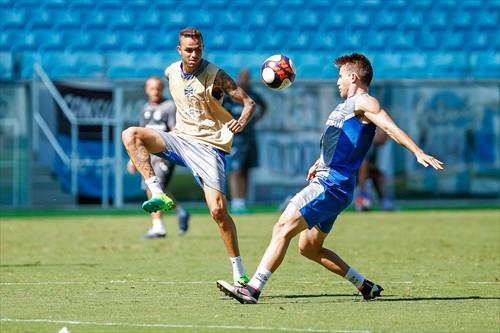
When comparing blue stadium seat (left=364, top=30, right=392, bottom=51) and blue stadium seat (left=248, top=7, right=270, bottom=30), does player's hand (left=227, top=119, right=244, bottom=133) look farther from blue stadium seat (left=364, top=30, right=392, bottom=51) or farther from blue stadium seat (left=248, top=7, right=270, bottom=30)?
blue stadium seat (left=364, top=30, right=392, bottom=51)

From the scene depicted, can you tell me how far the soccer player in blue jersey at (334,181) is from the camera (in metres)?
9.72

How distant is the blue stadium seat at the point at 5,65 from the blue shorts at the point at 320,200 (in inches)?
640

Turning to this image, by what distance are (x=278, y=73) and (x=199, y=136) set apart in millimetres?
991

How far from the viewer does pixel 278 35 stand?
91.8ft

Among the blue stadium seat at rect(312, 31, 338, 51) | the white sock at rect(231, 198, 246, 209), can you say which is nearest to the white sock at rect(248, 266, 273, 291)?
the white sock at rect(231, 198, 246, 209)

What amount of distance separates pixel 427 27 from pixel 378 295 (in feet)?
63.4

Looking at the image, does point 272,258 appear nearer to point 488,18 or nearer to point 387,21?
point 387,21

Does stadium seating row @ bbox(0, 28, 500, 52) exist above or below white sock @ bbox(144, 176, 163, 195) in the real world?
above

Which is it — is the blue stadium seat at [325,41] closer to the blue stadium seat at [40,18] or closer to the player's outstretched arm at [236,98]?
the blue stadium seat at [40,18]

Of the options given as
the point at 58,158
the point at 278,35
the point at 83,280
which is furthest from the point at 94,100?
the point at 83,280

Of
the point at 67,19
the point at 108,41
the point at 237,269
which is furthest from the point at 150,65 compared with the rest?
the point at 237,269

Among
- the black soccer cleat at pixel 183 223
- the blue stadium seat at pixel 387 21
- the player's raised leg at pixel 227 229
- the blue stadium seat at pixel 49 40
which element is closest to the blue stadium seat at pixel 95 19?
the blue stadium seat at pixel 49 40

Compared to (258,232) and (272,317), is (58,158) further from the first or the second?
(272,317)

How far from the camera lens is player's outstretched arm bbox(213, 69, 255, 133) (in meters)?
11.0
